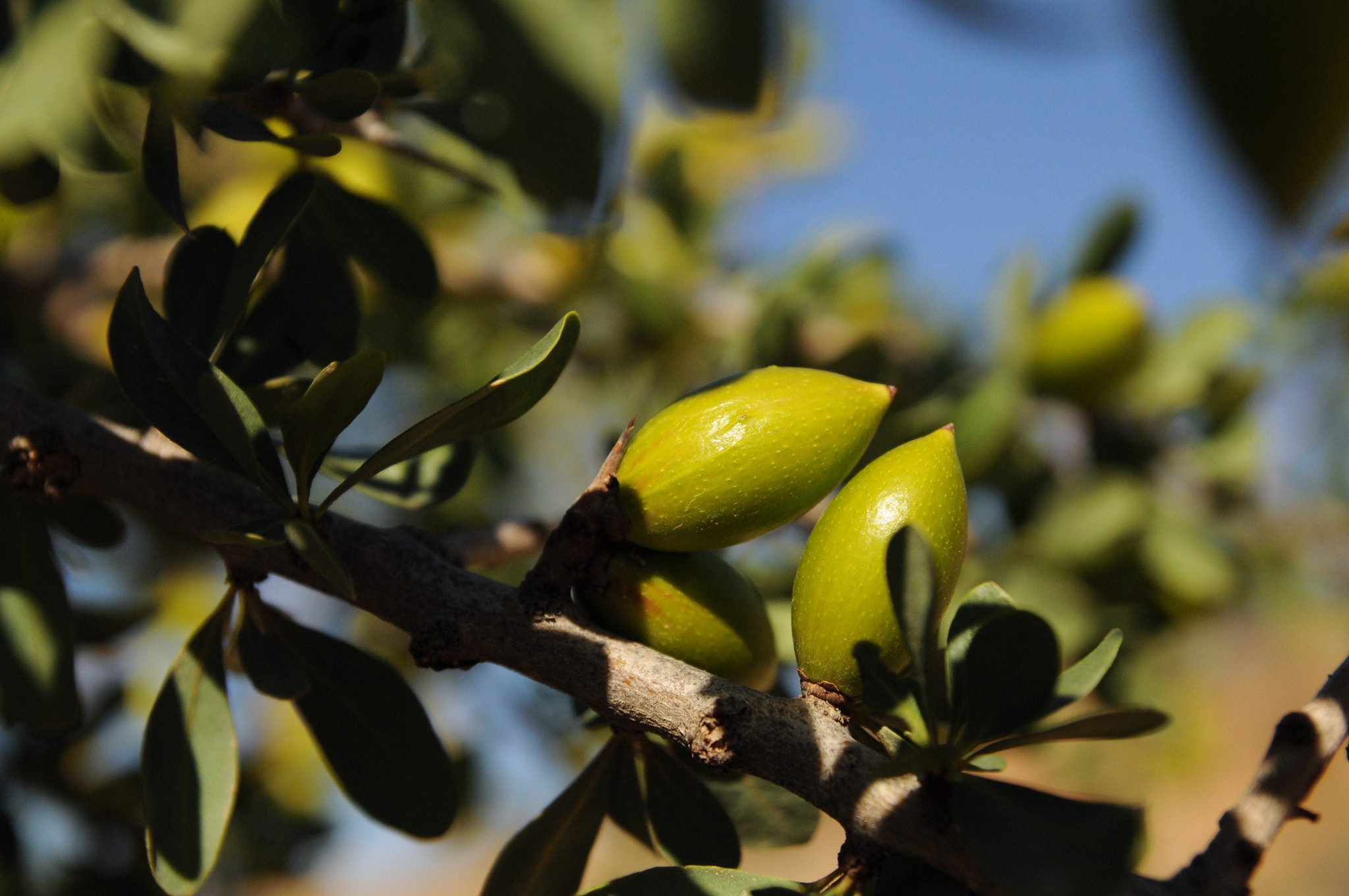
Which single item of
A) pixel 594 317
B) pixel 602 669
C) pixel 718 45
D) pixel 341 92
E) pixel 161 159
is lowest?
pixel 594 317

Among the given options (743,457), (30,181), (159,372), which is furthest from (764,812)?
(30,181)

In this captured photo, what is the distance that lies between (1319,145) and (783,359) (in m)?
1.34

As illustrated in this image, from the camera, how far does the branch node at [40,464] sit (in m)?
1.02

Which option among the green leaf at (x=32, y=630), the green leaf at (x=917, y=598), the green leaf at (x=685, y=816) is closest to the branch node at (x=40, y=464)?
the green leaf at (x=32, y=630)

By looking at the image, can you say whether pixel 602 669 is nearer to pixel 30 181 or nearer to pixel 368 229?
pixel 368 229

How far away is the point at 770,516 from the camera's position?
0.95 m

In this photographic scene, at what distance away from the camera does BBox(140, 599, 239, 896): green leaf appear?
946mm

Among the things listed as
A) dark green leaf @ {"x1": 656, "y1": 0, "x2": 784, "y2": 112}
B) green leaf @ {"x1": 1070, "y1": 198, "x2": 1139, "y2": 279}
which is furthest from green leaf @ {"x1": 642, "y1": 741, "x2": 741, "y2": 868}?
green leaf @ {"x1": 1070, "y1": 198, "x2": 1139, "y2": 279}

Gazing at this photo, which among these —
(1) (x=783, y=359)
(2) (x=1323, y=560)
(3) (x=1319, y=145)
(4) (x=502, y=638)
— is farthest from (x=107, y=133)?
(2) (x=1323, y=560)

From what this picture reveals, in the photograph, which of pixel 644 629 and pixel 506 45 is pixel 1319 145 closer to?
pixel 506 45

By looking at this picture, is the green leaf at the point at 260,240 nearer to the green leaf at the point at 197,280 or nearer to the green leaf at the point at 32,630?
the green leaf at the point at 197,280

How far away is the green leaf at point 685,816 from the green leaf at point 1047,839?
34cm

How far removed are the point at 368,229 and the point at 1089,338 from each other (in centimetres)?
157

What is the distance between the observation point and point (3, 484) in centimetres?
111
